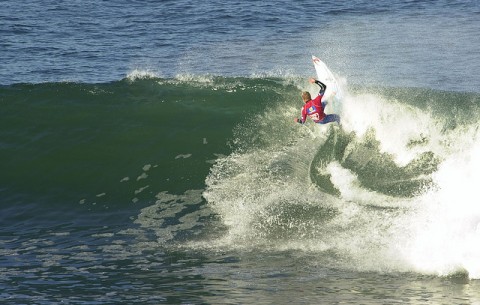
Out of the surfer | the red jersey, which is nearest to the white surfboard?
the surfer

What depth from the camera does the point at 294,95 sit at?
23.8 m

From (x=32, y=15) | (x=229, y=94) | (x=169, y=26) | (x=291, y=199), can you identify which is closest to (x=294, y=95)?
(x=229, y=94)

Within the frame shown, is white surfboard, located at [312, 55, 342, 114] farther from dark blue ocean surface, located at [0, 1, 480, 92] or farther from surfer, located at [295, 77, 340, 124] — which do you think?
dark blue ocean surface, located at [0, 1, 480, 92]

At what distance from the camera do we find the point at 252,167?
66.6 feet

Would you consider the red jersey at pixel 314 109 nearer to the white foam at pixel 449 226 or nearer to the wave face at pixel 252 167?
the wave face at pixel 252 167

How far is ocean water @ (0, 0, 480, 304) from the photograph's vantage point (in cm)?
1504

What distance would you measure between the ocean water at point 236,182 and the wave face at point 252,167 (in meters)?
0.05

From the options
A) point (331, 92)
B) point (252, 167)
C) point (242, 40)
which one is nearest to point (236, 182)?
point (252, 167)

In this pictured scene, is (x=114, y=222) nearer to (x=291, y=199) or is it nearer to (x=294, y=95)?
(x=291, y=199)

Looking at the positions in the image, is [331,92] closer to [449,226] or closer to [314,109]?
[314,109]

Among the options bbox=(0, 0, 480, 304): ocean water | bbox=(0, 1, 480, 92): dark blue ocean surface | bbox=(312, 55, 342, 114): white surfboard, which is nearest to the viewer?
bbox=(0, 0, 480, 304): ocean water

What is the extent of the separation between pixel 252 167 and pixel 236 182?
37.1 inches

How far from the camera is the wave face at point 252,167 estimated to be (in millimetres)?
16719

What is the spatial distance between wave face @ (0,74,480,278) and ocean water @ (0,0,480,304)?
0.05 meters
